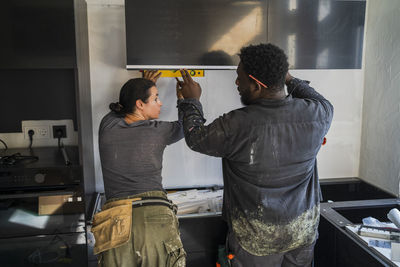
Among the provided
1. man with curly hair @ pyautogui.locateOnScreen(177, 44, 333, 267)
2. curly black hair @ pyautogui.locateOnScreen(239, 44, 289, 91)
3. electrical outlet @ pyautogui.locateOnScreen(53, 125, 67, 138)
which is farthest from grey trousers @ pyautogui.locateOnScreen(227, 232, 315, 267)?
electrical outlet @ pyautogui.locateOnScreen(53, 125, 67, 138)

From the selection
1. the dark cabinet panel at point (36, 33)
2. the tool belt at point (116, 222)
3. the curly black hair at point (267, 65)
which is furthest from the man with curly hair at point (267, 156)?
the dark cabinet panel at point (36, 33)

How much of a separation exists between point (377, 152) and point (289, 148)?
1.17 meters

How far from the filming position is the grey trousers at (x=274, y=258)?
4.23 feet

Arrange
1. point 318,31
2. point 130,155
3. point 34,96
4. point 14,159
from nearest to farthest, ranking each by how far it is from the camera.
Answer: point 130,155, point 14,159, point 318,31, point 34,96

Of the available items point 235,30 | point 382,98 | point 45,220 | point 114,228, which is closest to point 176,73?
point 235,30

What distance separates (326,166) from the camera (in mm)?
2242

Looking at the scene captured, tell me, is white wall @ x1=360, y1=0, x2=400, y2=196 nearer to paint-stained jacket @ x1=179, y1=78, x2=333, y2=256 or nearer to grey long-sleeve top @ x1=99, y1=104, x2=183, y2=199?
paint-stained jacket @ x1=179, y1=78, x2=333, y2=256

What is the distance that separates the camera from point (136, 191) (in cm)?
131

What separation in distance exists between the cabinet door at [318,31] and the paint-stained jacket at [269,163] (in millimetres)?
555

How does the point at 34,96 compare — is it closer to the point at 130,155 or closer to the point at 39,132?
the point at 39,132

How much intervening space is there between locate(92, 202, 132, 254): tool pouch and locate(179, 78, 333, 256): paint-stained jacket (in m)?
0.36

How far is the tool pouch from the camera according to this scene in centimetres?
122

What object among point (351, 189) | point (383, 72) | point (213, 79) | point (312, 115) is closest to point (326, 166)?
point (351, 189)

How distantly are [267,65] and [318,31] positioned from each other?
78 cm
